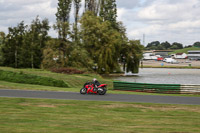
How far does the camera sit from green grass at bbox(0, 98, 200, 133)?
1081 centimetres

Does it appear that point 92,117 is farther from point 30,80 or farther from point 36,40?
point 36,40

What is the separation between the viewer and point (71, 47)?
52.9 meters

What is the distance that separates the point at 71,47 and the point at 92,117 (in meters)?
40.0

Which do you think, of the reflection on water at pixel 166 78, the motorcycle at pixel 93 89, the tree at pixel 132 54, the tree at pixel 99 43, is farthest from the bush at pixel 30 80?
the tree at pixel 132 54

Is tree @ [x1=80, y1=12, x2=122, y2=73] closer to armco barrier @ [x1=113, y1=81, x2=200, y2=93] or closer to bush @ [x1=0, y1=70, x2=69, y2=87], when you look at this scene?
bush @ [x1=0, y1=70, x2=69, y2=87]

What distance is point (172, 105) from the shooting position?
1820cm

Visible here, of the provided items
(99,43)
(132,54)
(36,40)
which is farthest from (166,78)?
(36,40)

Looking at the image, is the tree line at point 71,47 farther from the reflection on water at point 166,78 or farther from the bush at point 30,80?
the bush at point 30,80

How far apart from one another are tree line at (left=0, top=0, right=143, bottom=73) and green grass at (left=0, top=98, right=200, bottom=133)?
34692mm

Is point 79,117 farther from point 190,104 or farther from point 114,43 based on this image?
point 114,43

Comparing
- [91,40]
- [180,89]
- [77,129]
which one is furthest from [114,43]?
[77,129]

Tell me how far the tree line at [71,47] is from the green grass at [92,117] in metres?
34.7

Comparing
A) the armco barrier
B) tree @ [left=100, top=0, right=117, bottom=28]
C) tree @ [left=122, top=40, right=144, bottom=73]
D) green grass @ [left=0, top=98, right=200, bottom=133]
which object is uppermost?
tree @ [left=100, top=0, right=117, bottom=28]

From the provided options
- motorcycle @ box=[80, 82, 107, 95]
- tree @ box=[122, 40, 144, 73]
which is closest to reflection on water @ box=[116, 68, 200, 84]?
tree @ box=[122, 40, 144, 73]
